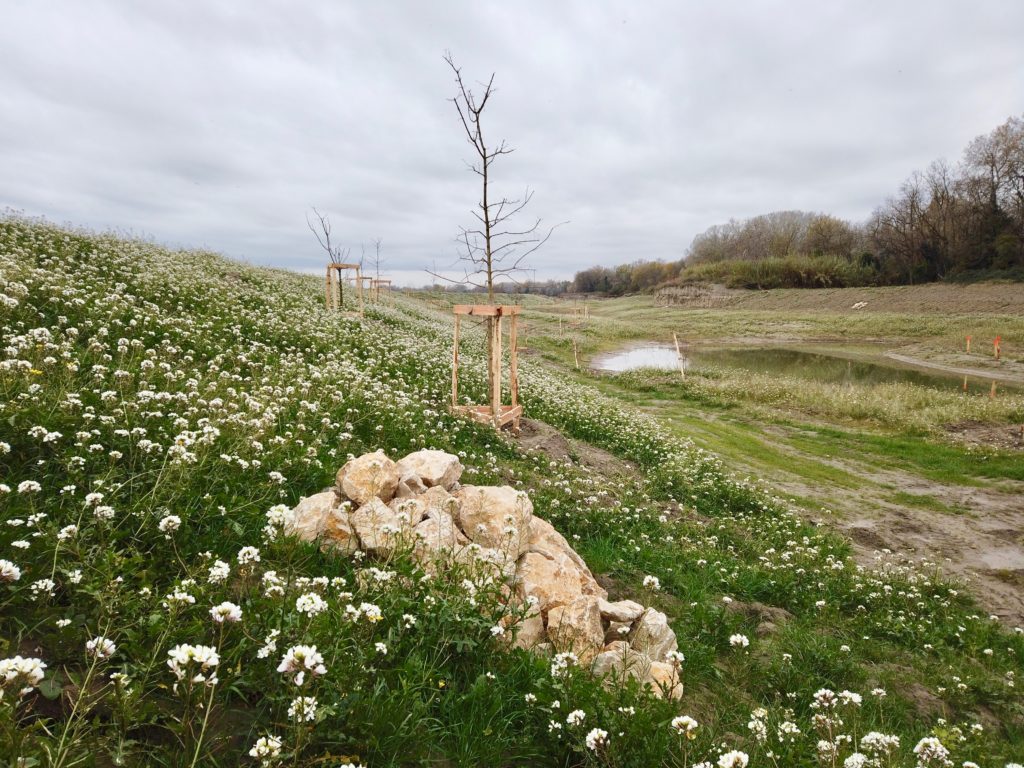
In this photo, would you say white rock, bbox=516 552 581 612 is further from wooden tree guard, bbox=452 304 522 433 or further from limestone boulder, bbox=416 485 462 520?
wooden tree guard, bbox=452 304 522 433

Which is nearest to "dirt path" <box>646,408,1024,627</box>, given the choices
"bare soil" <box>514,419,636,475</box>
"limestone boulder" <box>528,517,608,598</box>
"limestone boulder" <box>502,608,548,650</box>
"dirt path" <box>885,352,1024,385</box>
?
"bare soil" <box>514,419,636,475</box>

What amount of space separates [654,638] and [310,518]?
3.41 meters

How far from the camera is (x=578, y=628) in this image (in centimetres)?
450

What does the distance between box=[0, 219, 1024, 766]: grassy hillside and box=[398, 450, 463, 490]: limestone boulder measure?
3.38 feet

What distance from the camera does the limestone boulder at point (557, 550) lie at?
18.9ft

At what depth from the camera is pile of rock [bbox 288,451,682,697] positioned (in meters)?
4.39

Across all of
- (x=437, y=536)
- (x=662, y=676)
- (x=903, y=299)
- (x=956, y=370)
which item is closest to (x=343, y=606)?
(x=437, y=536)

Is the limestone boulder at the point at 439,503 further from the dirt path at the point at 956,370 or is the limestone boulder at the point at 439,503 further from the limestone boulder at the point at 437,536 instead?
the dirt path at the point at 956,370

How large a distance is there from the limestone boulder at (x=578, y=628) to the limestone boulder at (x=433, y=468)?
226cm

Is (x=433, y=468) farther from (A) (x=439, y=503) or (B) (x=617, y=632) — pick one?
(B) (x=617, y=632)

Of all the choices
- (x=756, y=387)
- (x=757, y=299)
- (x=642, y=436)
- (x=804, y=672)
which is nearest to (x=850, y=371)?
(x=756, y=387)

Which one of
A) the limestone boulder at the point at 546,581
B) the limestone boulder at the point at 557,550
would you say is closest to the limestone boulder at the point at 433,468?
the limestone boulder at the point at 557,550

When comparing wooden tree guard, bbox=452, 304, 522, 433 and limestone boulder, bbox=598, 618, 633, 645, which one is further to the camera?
wooden tree guard, bbox=452, 304, 522, 433

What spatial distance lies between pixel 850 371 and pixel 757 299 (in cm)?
5574
